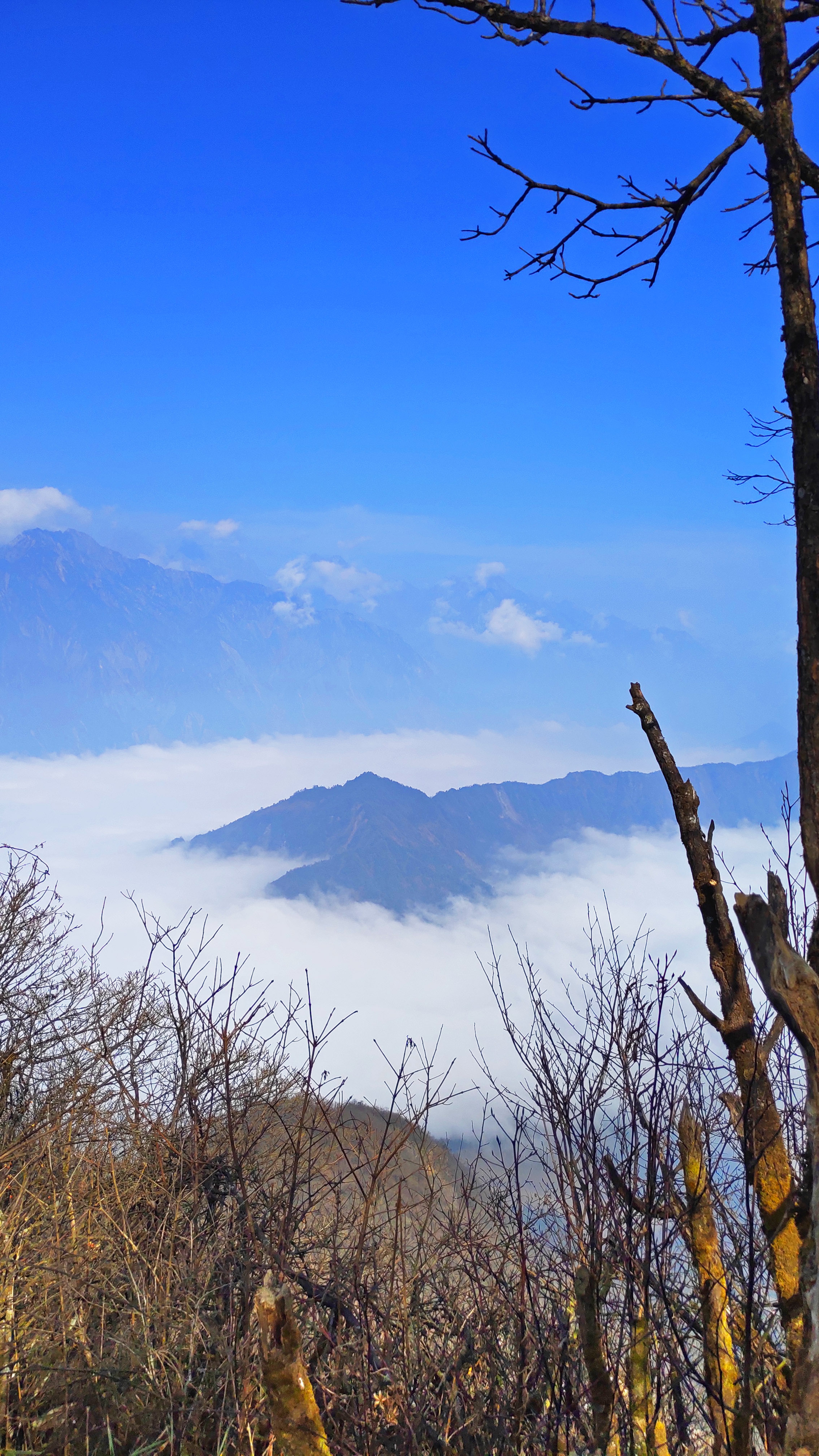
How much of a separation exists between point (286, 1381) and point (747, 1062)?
2552 mm

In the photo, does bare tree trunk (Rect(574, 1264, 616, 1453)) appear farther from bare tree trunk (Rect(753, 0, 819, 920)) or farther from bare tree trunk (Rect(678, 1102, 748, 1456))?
bare tree trunk (Rect(753, 0, 819, 920))

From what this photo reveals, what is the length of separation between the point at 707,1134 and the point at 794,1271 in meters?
0.73

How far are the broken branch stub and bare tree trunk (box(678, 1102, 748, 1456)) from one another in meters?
1.80

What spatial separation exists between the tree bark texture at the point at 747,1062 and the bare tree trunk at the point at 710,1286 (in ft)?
0.91

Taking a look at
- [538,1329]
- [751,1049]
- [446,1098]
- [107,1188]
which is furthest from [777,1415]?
[107,1188]

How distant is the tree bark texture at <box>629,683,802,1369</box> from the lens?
14.2ft

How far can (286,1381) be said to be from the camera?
3.29 m

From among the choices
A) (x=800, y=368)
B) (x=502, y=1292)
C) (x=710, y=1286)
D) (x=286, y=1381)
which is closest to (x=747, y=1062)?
(x=710, y=1286)

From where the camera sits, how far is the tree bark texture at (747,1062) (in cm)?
434

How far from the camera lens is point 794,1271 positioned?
14.3 feet

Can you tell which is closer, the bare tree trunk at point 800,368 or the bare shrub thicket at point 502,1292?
the bare tree trunk at point 800,368

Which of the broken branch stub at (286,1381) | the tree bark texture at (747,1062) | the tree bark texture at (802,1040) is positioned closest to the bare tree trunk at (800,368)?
the tree bark texture at (802,1040)

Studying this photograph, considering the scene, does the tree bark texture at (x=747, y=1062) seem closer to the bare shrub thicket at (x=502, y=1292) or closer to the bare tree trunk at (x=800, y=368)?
the bare shrub thicket at (x=502, y=1292)

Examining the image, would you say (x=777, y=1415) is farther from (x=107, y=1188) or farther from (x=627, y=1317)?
(x=107, y=1188)
